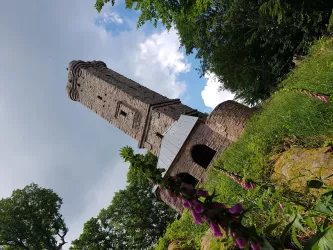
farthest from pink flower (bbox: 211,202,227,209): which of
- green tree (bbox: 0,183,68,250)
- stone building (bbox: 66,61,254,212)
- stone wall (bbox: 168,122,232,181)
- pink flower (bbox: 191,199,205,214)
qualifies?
green tree (bbox: 0,183,68,250)

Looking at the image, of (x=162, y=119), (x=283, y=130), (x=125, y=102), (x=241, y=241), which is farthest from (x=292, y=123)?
(x=125, y=102)

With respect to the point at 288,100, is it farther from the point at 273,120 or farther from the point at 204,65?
the point at 204,65

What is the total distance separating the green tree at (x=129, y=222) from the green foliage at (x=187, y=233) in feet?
36.0

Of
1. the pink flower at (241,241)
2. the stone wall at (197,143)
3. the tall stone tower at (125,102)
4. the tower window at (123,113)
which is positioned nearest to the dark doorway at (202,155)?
the stone wall at (197,143)

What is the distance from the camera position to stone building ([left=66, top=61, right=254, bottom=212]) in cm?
1249

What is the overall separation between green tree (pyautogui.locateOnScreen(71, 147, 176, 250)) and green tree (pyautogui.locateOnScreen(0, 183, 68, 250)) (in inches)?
116

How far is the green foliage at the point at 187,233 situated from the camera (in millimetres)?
7630

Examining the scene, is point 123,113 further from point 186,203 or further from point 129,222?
point 186,203

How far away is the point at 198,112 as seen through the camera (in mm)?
15203

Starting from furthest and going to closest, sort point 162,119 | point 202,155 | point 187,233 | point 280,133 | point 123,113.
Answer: point 123,113
point 202,155
point 162,119
point 187,233
point 280,133

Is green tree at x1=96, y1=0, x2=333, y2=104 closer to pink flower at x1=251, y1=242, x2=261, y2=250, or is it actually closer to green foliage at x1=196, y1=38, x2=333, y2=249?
green foliage at x1=196, y1=38, x2=333, y2=249

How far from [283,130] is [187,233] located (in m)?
3.77

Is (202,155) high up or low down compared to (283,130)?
up

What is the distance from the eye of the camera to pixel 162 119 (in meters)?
14.3
